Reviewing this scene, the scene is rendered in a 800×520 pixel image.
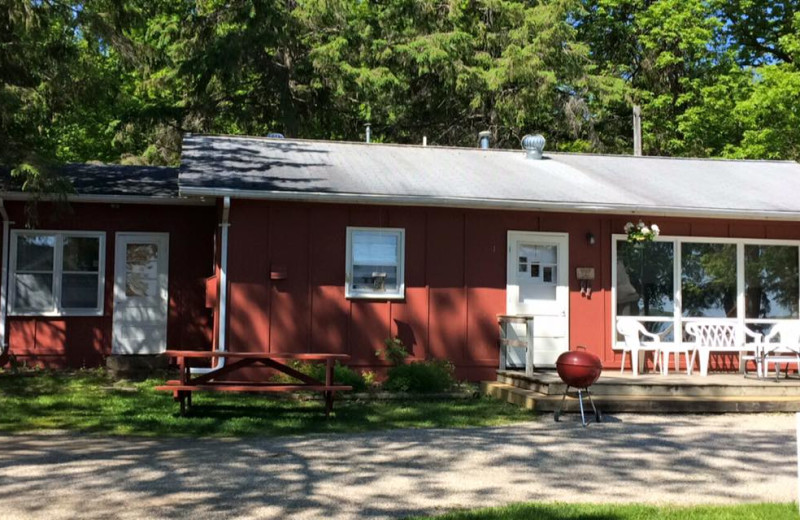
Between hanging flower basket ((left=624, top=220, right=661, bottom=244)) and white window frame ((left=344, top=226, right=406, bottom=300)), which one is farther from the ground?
hanging flower basket ((left=624, top=220, right=661, bottom=244))

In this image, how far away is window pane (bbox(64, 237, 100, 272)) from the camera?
13.6 meters

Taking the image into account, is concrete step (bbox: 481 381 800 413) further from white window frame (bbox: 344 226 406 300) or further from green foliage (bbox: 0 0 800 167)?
green foliage (bbox: 0 0 800 167)

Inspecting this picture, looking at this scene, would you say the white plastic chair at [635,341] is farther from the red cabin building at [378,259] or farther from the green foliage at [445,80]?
the green foliage at [445,80]

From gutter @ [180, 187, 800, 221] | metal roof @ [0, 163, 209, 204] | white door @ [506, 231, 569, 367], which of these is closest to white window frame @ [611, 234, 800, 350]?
gutter @ [180, 187, 800, 221]

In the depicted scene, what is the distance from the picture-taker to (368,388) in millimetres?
11484

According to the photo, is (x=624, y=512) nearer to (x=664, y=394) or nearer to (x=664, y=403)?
(x=664, y=403)

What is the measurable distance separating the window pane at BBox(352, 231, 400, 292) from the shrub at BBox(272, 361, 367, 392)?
130 cm

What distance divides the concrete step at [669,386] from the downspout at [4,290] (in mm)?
7749

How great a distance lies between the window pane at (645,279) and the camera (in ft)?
42.4

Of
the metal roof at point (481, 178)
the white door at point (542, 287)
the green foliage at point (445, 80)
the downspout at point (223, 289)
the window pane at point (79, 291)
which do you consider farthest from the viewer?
the green foliage at point (445, 80)

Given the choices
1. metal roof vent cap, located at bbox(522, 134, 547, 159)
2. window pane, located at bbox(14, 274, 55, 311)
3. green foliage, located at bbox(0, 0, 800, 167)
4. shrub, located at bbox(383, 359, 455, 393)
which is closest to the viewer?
shrub, located at bbox(383, 359, 455, 393)

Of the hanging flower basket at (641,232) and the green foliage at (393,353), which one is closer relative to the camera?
the green foliage at (393,353)

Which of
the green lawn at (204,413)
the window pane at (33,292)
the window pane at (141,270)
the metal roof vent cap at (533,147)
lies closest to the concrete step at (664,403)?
the green lawn at (204,413)

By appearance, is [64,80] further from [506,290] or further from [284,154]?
[506,290]
